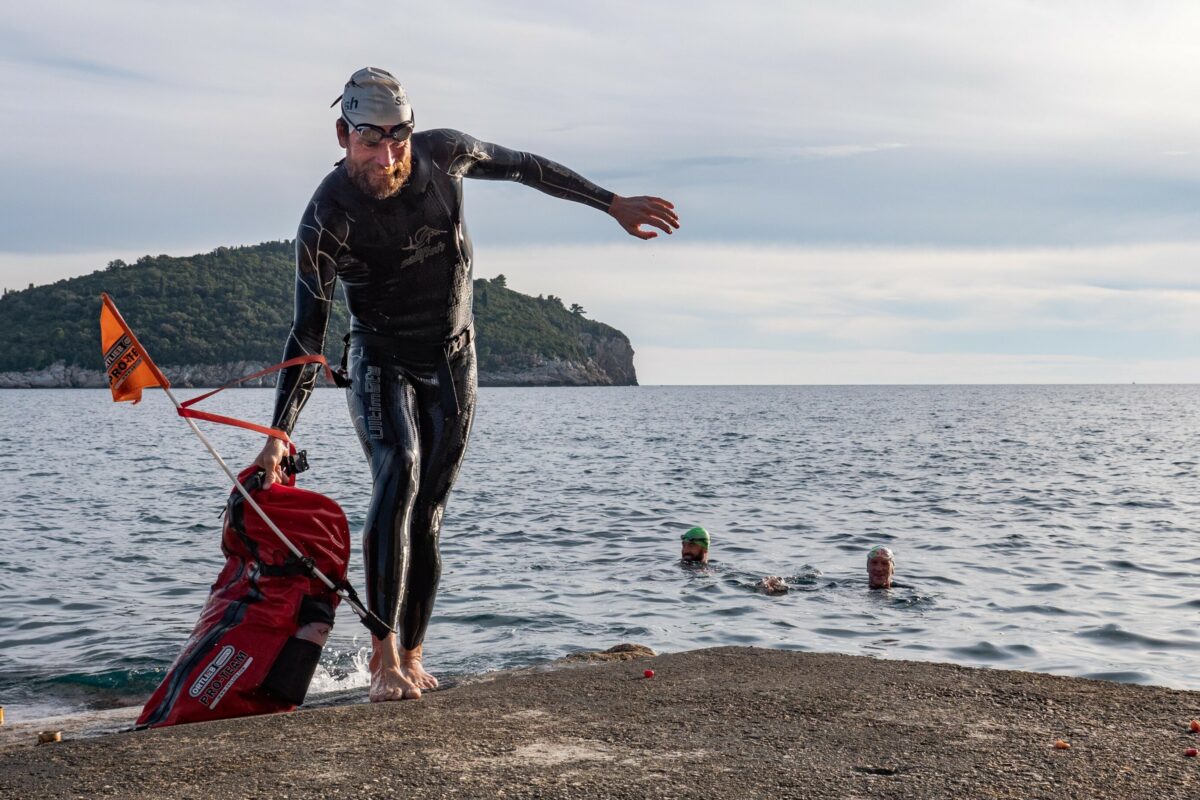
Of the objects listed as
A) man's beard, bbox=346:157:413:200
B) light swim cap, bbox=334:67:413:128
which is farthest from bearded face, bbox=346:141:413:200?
light swim cap, bbox=334:67:413:128

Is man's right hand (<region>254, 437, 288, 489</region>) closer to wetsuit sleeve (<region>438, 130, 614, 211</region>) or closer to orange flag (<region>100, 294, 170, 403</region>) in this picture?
orange flag (<region>100, 294, 170, 403</region>)

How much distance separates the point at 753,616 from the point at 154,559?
27.6 feet

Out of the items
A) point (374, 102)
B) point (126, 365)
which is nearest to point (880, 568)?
point (374, 102)

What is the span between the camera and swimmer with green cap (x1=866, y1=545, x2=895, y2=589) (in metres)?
12.5

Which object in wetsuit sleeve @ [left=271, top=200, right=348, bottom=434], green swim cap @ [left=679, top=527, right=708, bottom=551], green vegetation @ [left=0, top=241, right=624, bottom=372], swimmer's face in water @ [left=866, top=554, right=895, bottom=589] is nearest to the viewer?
wetsuit sleeve @ [left=271, top=200, right=348, bottom=434]

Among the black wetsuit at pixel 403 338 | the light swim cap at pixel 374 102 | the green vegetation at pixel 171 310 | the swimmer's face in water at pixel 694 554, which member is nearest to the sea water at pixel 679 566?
the swimmer's face in water at pixel 694 554

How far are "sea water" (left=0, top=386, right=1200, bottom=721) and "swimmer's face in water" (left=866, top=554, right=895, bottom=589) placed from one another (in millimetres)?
250

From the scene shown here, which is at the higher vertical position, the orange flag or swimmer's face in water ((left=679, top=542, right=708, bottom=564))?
the orange flag

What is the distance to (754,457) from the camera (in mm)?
40938

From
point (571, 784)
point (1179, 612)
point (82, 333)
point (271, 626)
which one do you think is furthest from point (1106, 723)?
point (82, 333)

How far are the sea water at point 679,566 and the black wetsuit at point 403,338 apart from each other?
2.87 meters

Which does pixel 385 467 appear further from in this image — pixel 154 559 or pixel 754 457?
pixel 754 457

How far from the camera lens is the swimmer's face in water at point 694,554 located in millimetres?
14539

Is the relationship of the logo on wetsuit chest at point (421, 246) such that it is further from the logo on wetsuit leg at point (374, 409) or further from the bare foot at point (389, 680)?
the bare foot at point (389, 680)
